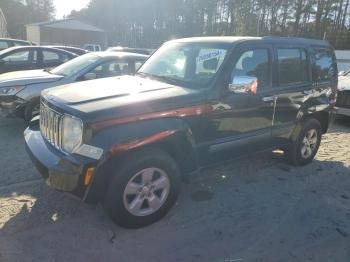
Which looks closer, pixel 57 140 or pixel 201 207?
pixel 57 140

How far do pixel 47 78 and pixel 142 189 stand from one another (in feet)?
13.7

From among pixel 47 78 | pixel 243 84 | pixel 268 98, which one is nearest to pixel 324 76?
pixel 268 98

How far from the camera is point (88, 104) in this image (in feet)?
11.2

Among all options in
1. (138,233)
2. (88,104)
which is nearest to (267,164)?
(138,233)

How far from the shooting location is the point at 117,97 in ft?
11.9

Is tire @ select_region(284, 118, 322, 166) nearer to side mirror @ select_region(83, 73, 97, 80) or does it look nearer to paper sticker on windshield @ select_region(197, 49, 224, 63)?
paper sticker on windshield @ select_region(197, 49, 224, 63)

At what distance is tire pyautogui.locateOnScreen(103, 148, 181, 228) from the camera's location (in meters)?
3.43

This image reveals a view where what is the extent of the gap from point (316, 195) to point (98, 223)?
281cm

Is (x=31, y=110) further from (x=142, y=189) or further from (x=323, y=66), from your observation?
(x=323, y=66)

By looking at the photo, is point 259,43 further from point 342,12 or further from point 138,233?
point 342,12

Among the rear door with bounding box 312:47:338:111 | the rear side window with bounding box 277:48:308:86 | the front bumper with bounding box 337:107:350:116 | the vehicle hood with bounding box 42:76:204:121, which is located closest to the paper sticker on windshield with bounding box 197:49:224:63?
the vehicle hood with bounding box 42:76:204:121

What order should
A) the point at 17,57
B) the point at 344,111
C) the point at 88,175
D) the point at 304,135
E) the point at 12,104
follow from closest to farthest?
the point at 88,175, the point at 304,135, the point at 12,104, the point at 344,111, the point at 17,57

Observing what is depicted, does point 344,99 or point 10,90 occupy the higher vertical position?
point 10,90

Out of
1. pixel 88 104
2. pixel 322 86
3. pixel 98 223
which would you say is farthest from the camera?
pixel 322 86
